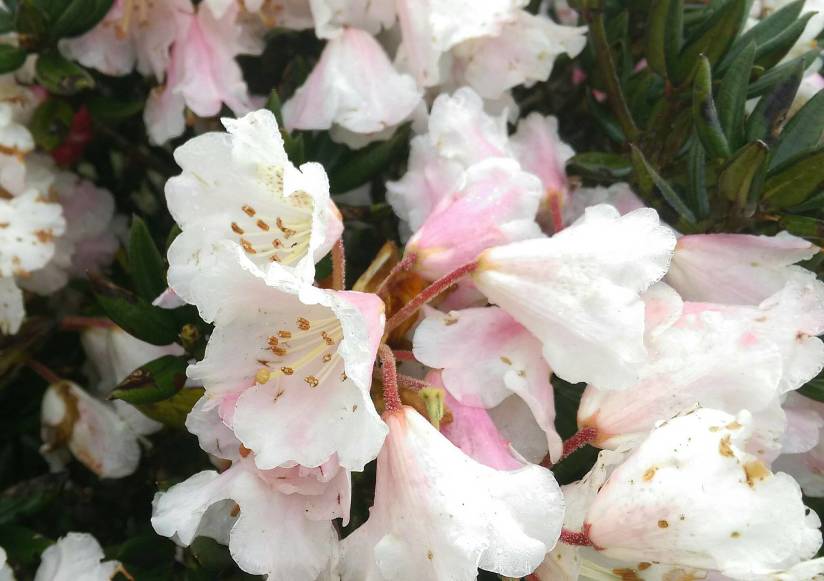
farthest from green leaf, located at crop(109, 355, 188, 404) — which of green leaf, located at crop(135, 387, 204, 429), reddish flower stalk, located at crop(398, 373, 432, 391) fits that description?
reddish flower stalk, located at crop(398, 373, 432, 391)

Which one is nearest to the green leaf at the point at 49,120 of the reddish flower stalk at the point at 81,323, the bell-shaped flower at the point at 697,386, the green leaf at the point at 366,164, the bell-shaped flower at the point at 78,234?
the bell-shaped flower at the point at 78,234

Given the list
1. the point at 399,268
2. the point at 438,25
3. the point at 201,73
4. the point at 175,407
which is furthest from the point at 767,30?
the point at 175,407

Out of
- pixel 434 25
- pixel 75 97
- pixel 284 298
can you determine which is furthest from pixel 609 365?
pixel 75 97

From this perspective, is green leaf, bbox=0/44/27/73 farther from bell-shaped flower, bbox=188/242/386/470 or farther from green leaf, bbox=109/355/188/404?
bell-shaped flower, bbox=188/242/386/470

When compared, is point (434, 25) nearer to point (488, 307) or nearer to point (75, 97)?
point (488, 307)

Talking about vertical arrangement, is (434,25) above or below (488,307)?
above
